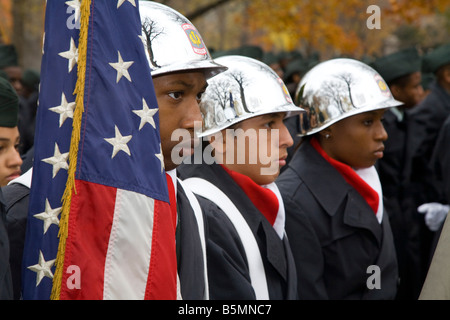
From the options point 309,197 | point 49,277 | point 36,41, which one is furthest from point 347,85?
point 36,41

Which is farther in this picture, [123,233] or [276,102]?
[276,102]

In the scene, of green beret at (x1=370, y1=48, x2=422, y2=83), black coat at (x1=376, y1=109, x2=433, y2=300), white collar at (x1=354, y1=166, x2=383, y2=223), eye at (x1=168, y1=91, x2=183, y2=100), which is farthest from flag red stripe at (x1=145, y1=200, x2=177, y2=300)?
green beret at (x1=370, y1=48, x2=422, y2=83)

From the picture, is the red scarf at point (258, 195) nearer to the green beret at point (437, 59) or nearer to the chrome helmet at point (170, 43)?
the chrome helmet at point (170, 43)

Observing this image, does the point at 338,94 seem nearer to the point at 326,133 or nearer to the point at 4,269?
the point at 326,133

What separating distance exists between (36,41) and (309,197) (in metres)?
43.9

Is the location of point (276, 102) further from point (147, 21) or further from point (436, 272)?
point (436, 272)

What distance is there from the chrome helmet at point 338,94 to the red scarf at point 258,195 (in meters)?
1.16

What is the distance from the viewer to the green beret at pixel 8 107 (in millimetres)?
3448

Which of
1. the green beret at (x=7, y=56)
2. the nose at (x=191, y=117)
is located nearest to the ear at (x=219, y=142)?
the nose at (x=191, y=117)

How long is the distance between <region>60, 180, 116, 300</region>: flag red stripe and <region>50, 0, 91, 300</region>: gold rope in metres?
0.02
